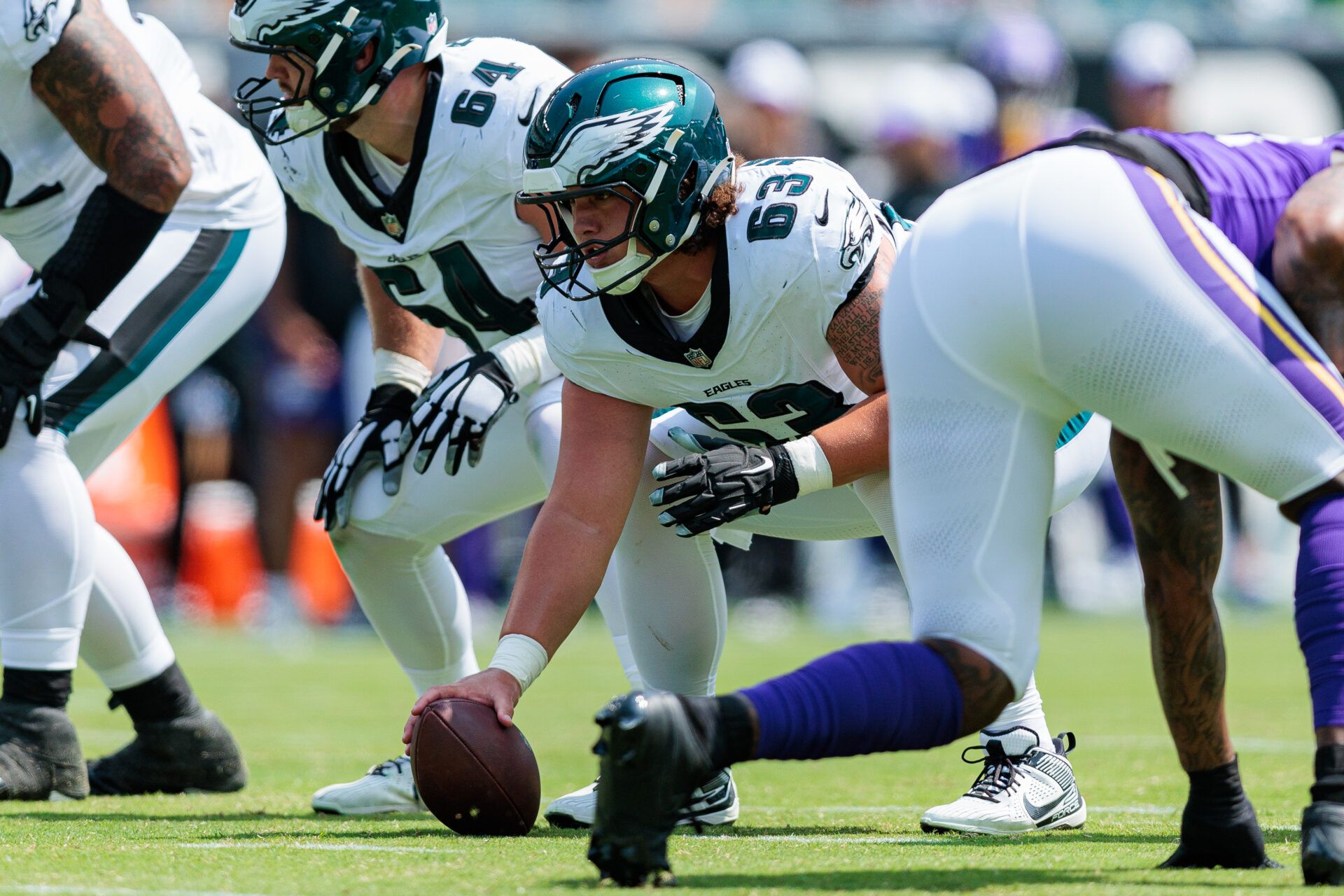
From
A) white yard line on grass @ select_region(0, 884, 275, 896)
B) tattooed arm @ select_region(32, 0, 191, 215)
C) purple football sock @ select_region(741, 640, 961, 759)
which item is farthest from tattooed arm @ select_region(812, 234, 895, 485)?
tattooed arm @ select_region(32, 0, 191, 215)

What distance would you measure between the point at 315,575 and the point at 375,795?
6.38 m

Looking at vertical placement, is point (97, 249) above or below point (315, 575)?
above

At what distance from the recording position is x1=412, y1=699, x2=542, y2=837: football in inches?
128

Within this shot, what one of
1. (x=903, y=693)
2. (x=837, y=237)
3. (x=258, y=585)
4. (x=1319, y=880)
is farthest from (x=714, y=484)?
(x=258, y=585)

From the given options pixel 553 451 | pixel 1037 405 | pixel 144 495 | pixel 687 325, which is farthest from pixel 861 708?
pixel 144 495

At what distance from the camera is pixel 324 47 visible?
388cm

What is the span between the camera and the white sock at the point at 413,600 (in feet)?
13.5

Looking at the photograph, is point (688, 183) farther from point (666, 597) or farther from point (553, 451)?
point (666, 597)

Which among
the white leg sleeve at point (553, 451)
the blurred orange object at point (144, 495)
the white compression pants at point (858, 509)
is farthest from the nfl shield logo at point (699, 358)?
the blurred orange object at point (144, 495)

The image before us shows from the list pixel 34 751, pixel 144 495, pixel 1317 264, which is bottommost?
pixel 144 495

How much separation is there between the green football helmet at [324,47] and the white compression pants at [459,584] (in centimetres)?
78

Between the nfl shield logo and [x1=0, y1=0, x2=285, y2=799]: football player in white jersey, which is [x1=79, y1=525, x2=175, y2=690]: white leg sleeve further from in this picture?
the nfl shield logo

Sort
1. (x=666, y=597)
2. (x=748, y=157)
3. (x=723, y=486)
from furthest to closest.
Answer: (x=748, y=157) → (x=666, y=597) → (x=723, y=486)

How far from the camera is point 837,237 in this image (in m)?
3.37
